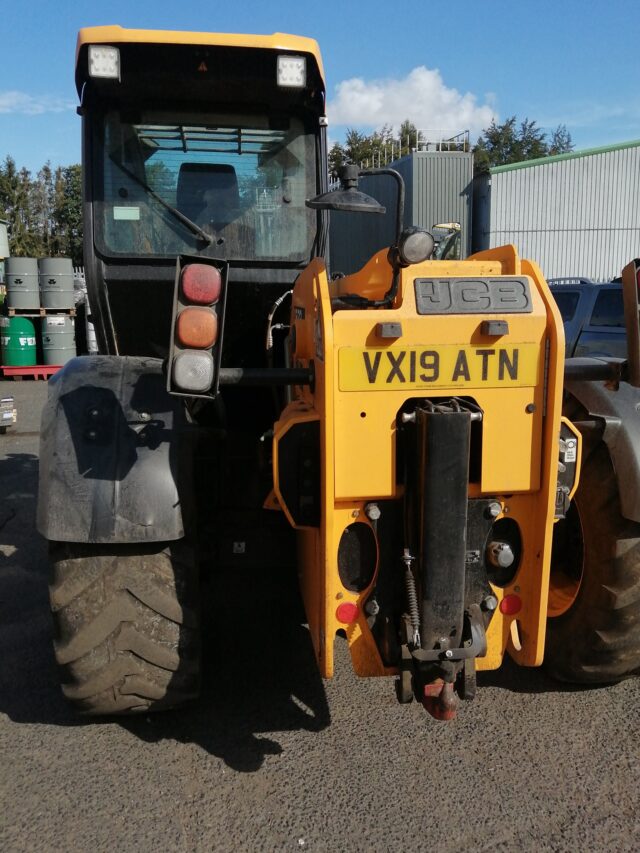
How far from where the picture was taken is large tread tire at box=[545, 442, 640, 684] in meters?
2.88

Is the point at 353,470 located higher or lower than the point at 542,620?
higher

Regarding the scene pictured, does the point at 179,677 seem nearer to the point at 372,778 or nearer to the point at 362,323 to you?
the point at 372,778

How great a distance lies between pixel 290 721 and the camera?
3.10 meters

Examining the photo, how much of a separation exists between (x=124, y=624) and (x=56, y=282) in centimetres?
1276

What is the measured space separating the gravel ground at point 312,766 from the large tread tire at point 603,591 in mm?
263

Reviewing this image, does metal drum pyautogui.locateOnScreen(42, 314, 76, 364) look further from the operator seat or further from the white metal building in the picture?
the white metal building

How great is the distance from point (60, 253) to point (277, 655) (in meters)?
55.8

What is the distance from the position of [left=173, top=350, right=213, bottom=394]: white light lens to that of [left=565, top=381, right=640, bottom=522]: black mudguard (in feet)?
5.13

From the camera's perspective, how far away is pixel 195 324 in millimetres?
2281

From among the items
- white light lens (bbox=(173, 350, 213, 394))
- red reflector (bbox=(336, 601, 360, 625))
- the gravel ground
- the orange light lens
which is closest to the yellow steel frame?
the orange light lens

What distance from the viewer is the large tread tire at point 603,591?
9.43 ft

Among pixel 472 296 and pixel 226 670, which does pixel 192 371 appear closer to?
pixel 472 296

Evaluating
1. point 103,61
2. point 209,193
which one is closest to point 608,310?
point 209,193

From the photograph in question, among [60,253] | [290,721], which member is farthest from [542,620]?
[60,253]
